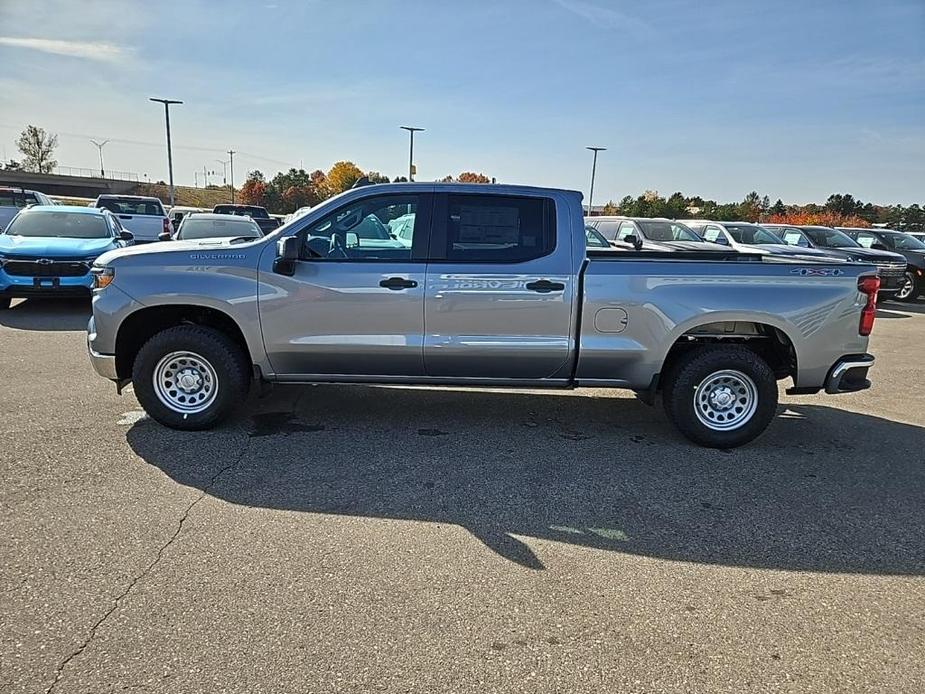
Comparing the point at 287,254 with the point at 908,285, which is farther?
the point at 908,285

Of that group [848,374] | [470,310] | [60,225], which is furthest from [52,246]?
[848,374]

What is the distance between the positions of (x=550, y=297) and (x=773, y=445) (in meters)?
2.25

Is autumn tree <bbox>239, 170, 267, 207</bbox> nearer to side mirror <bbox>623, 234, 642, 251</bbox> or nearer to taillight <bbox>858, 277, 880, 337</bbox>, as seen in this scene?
side mirror <bbox>623, 234, 642, 251</bbox>

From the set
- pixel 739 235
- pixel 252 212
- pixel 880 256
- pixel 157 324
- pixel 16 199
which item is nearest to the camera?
pixel 157 324

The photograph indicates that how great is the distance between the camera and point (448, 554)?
11.4ft

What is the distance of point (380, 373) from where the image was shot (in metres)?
5.20

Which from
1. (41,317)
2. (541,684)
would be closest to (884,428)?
(541,684)

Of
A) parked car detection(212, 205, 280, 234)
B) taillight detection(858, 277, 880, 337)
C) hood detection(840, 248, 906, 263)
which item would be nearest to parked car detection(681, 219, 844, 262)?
hood detection(840, 248, 906, 263)

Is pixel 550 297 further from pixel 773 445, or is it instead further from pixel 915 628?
pixel 915 628

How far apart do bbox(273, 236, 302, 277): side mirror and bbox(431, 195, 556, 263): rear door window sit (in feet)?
3.33

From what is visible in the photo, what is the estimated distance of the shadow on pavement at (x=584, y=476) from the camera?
373 centimetres

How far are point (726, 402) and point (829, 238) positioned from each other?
50.1ft

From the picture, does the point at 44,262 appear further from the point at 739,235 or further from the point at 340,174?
the point at 340,174

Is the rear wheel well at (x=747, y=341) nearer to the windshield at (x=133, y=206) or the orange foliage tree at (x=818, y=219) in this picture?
the windshield at (x=133, y=206)
